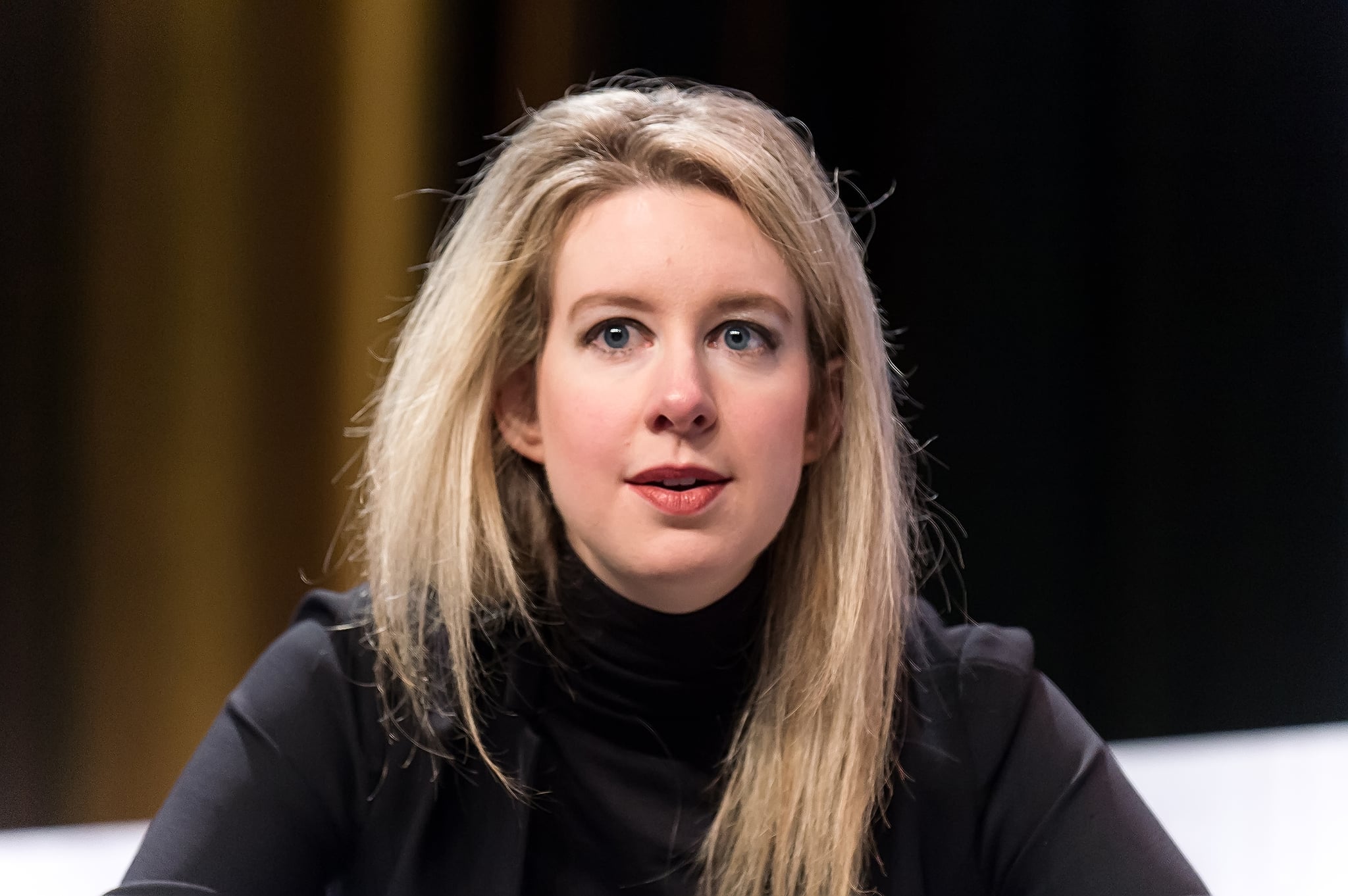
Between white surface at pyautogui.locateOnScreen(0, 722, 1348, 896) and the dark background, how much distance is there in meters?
0.03

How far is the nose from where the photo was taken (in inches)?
33.4

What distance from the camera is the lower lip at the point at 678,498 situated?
0.87 metres

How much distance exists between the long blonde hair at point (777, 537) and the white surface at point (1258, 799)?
727mm

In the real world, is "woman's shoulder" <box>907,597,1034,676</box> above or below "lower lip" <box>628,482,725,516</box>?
below

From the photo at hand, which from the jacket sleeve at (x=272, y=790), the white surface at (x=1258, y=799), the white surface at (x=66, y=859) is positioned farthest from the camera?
the white surface at (x=1258, y=799)

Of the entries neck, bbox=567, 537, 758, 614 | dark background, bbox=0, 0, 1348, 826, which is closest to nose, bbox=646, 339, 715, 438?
neck, bbox=567, 537, 758, 614

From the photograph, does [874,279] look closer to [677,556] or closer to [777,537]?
[777,537]

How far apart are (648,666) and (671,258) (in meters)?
0.32

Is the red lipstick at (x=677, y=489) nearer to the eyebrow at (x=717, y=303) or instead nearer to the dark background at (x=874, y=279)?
the eyebrow at (x=717, y=303)

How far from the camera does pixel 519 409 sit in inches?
39.4

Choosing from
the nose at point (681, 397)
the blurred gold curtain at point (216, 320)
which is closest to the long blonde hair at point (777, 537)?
the nose at point (681, 397)

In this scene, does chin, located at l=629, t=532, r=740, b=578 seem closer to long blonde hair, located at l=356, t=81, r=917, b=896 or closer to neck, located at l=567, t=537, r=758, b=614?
neck, located at l=567, t=537, r=758, b=614

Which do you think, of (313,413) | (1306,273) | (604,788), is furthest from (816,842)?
(1306,273)

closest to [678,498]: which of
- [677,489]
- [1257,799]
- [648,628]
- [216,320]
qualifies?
[677,489]
